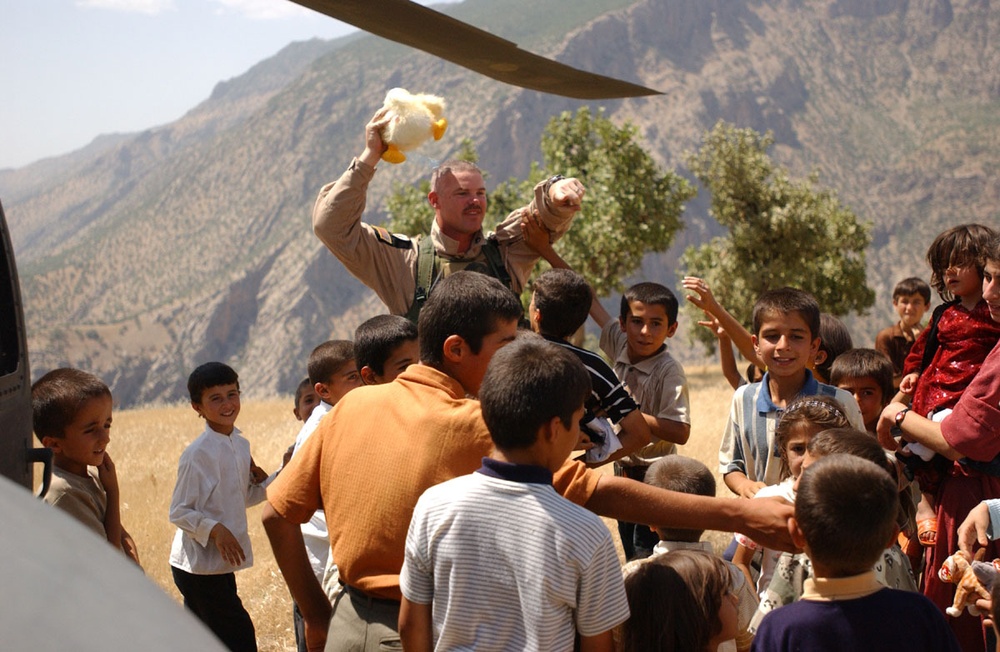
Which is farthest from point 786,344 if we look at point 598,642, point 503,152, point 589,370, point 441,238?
point 503,152

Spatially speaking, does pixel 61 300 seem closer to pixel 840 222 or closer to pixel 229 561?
pixel 840 222

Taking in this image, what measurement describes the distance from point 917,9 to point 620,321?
205762mm

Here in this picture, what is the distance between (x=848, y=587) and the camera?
7.64ft

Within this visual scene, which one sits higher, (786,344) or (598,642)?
(786,344)

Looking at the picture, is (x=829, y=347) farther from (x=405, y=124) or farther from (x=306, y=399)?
(x=306, y=399)

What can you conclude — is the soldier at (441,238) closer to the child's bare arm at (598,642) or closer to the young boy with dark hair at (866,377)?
the young boy with dark hair at (866,377)

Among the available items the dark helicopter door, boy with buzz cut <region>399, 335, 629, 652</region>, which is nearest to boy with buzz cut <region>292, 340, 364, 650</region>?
the dark helicopter door

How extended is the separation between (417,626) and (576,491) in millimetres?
538

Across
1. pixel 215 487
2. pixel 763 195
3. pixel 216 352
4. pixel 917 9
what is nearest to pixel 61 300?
pixel 216 352

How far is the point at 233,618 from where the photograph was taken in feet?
14.7

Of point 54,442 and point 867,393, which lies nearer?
point 54,442

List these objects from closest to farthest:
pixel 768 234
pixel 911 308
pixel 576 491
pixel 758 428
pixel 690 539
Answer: pixel 576 491, pixel 690 539, pixel 758 428, pixel 911 308, pixel 768 234

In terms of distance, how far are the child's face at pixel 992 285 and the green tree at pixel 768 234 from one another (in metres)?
29.2

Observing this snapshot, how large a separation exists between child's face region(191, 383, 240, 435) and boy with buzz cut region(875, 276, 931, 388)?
5003mm
